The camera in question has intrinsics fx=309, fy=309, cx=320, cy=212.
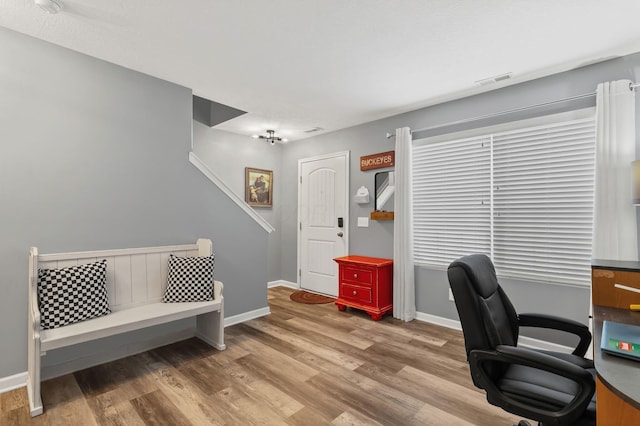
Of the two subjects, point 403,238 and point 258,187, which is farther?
point 258,187

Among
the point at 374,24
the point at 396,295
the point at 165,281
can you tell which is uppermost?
the point at 374,24

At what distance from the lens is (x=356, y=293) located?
156 inches

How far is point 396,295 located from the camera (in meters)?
3.80

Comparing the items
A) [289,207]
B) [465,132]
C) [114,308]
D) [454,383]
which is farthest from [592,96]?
[114,308]

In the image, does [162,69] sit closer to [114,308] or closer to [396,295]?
[114,308]

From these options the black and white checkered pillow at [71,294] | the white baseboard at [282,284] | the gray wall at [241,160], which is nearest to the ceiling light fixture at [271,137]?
the gray wall at [241,160]

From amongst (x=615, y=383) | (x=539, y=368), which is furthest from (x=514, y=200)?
(x=615, y=383)

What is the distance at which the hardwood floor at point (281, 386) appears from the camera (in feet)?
6.42

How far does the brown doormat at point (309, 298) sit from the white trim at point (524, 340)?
1413 mm

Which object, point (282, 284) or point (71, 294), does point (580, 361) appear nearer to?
point (71, 294)

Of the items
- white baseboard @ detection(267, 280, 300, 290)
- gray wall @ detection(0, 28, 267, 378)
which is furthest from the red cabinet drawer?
gray wall @ detection(0, 28, 267, 378)

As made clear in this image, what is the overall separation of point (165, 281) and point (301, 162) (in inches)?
116

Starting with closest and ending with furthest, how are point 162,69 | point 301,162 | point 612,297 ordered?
point 612,297, point 162,69, point 301,162

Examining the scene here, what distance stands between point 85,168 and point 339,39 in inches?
92.3
